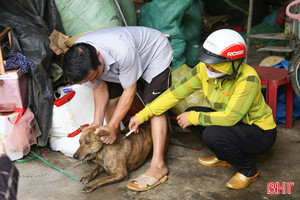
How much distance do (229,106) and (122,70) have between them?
0.81 m

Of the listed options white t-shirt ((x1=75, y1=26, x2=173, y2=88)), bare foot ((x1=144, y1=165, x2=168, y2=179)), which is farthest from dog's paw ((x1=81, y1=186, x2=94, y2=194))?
white t-shirt ((x1=75, y1=26, x2=173, y2=88))

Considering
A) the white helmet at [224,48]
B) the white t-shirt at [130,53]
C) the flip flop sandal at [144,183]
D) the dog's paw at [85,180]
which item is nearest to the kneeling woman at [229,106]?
the white helmet at [224,48]

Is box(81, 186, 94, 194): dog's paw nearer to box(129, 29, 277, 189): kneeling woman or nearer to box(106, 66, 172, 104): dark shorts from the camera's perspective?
box(129, 29, 277, 189): kneeling woman

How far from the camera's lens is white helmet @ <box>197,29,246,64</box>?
2.32 meters

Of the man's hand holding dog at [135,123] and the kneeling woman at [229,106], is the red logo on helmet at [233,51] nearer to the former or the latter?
the kneeling woman at [229,106]

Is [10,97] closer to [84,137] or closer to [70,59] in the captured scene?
[84,137]

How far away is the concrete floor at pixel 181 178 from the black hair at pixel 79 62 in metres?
0.96

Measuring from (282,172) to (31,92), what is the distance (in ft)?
7.63

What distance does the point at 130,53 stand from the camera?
249cm

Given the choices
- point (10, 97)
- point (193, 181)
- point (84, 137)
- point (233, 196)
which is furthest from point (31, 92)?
point (233, 196)

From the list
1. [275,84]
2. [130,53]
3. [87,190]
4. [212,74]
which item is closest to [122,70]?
[130,53]

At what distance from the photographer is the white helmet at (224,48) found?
232 cm

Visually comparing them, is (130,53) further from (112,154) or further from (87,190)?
(87,190)

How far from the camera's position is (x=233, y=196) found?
2.60 metres
